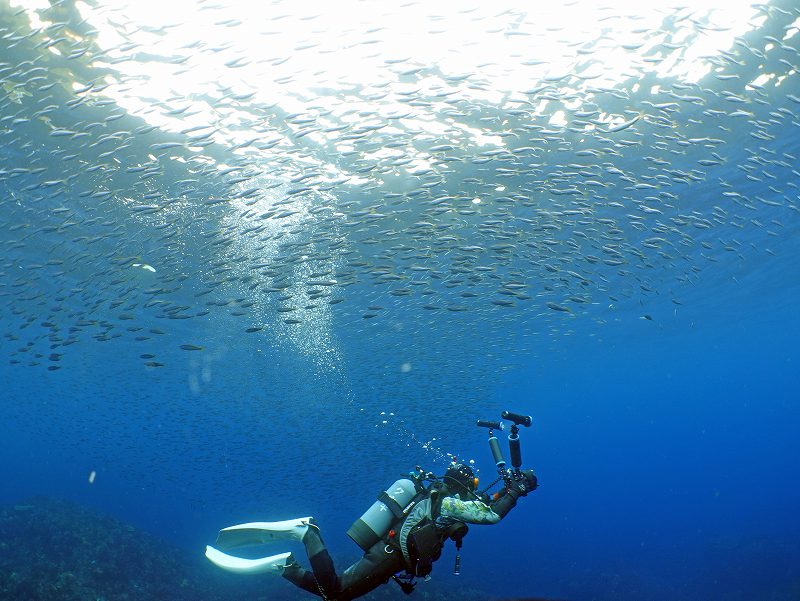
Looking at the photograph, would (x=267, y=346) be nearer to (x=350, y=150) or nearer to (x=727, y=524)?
(x=350, y=150)

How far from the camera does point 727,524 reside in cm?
3856

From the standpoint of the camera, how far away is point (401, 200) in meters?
10.5

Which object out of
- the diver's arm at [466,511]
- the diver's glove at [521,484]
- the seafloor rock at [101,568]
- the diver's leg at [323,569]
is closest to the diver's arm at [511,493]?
the diver's glove at [521,484]

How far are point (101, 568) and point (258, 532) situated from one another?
16.2 metres

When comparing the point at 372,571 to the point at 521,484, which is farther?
the point at 521,484

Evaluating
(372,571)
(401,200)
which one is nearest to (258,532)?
(372,571)

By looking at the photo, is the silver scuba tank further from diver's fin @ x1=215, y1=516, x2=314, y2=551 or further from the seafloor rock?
the seafloor rock

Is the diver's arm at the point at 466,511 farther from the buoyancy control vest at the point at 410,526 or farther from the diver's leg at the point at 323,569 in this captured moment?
the diver's leg at the point at 323,569

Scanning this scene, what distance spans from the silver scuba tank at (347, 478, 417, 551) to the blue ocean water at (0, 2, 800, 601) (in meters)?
5.53

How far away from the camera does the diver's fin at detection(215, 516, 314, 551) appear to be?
→ 204 inches

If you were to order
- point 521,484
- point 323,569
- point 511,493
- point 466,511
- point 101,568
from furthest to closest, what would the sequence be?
point 101,568, point 521,484, point 511,493, point 466,511, point 323,569

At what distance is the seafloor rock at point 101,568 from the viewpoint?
14.0 m

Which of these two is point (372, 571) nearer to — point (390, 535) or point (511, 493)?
point (390, 535)

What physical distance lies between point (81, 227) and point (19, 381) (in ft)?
120
